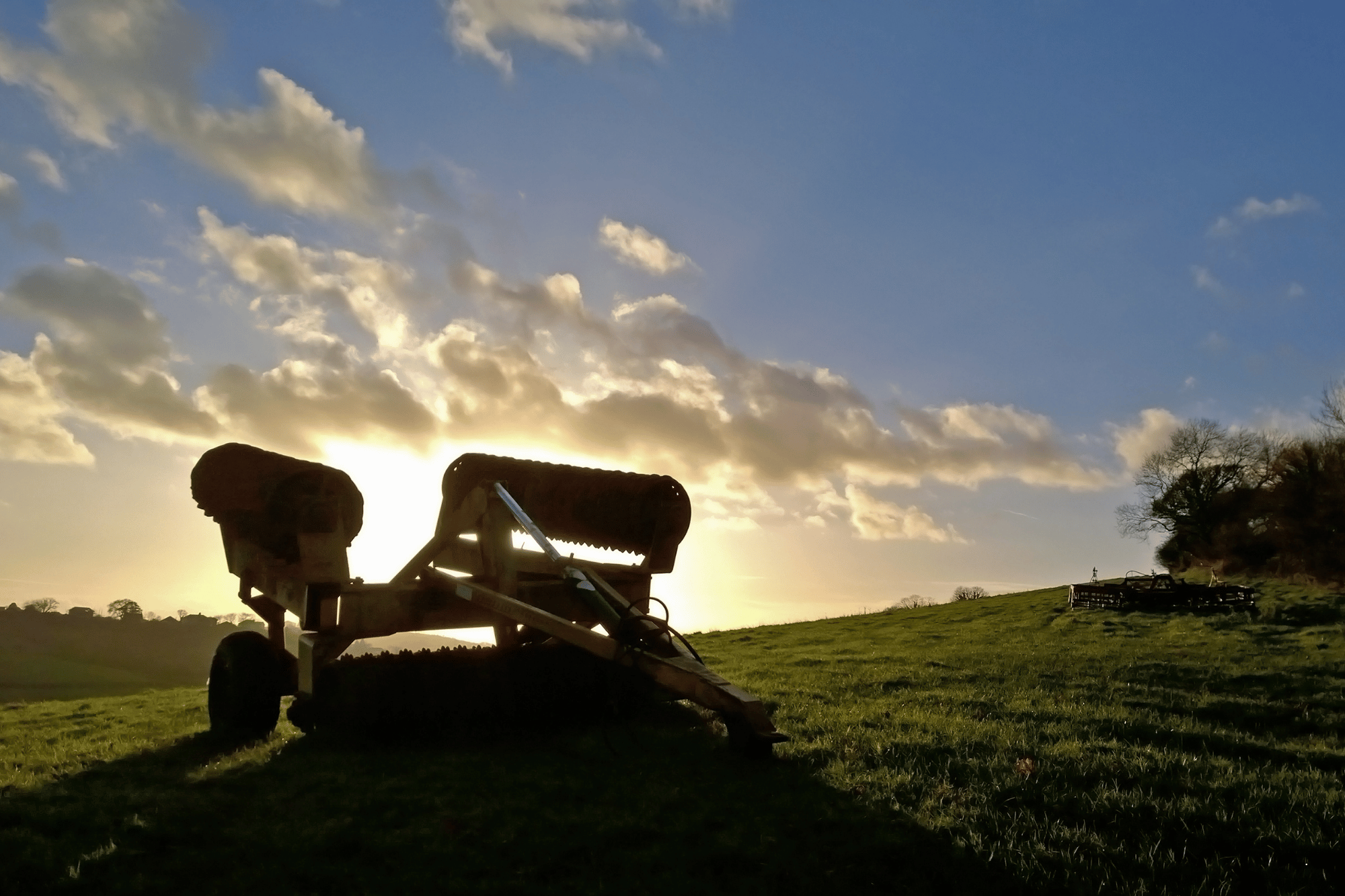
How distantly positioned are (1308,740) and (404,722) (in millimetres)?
9015

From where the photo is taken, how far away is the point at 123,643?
100 m

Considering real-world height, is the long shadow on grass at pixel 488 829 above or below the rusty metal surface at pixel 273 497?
below

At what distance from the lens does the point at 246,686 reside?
8.52m

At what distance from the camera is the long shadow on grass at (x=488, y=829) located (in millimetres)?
4336

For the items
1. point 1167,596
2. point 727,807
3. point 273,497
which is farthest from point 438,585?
point 1167,596

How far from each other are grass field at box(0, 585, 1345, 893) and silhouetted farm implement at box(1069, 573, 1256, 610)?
2761 cm

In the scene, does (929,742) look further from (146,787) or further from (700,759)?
(146,787)

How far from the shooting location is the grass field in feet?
14.2

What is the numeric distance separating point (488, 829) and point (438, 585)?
11.6ft

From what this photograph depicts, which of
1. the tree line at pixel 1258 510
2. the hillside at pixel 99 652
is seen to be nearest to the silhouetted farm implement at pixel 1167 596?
the tree line at pixel 1258 510

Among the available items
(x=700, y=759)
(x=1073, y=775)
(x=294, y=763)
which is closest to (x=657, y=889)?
(x=700, y=759)

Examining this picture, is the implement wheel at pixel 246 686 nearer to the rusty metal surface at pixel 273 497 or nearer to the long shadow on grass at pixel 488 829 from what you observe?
the rusty metal surface at pixel 273 497

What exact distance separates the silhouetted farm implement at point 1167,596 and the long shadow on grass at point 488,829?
113 feet

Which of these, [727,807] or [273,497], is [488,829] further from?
[273,497]
